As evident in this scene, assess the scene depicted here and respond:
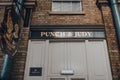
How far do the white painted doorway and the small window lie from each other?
1.70 meters

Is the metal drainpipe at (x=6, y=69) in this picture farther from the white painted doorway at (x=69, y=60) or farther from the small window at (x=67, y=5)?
the small window at (x=67, y=5)

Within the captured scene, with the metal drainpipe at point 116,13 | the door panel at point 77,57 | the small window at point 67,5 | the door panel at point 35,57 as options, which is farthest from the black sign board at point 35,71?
the metal drainpipe at point 116,13

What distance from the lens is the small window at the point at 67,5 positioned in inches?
300

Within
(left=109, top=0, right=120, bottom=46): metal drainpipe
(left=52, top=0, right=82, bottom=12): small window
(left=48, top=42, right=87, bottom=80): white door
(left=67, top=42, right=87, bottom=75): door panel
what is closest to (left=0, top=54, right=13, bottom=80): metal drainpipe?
(left=48, top=42, right=87, bottom=80): white door

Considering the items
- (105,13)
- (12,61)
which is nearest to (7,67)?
(12,61)

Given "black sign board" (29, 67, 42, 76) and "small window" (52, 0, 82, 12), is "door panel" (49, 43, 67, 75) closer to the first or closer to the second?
"black sign board" (29, 67, 42, 76)

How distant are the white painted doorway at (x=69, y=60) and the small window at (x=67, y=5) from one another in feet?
5.57

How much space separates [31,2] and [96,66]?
371cm

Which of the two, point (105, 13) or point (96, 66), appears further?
point (105, 13)

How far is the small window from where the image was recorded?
762cm

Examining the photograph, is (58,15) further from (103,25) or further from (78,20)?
(103,25)

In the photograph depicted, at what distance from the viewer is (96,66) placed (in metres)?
6.14

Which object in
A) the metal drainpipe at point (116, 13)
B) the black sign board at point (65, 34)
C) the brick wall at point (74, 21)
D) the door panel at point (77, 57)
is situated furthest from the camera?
the black sign board at point (65, 34)

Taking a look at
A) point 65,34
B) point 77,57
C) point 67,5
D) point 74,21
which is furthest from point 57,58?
point 67,5
